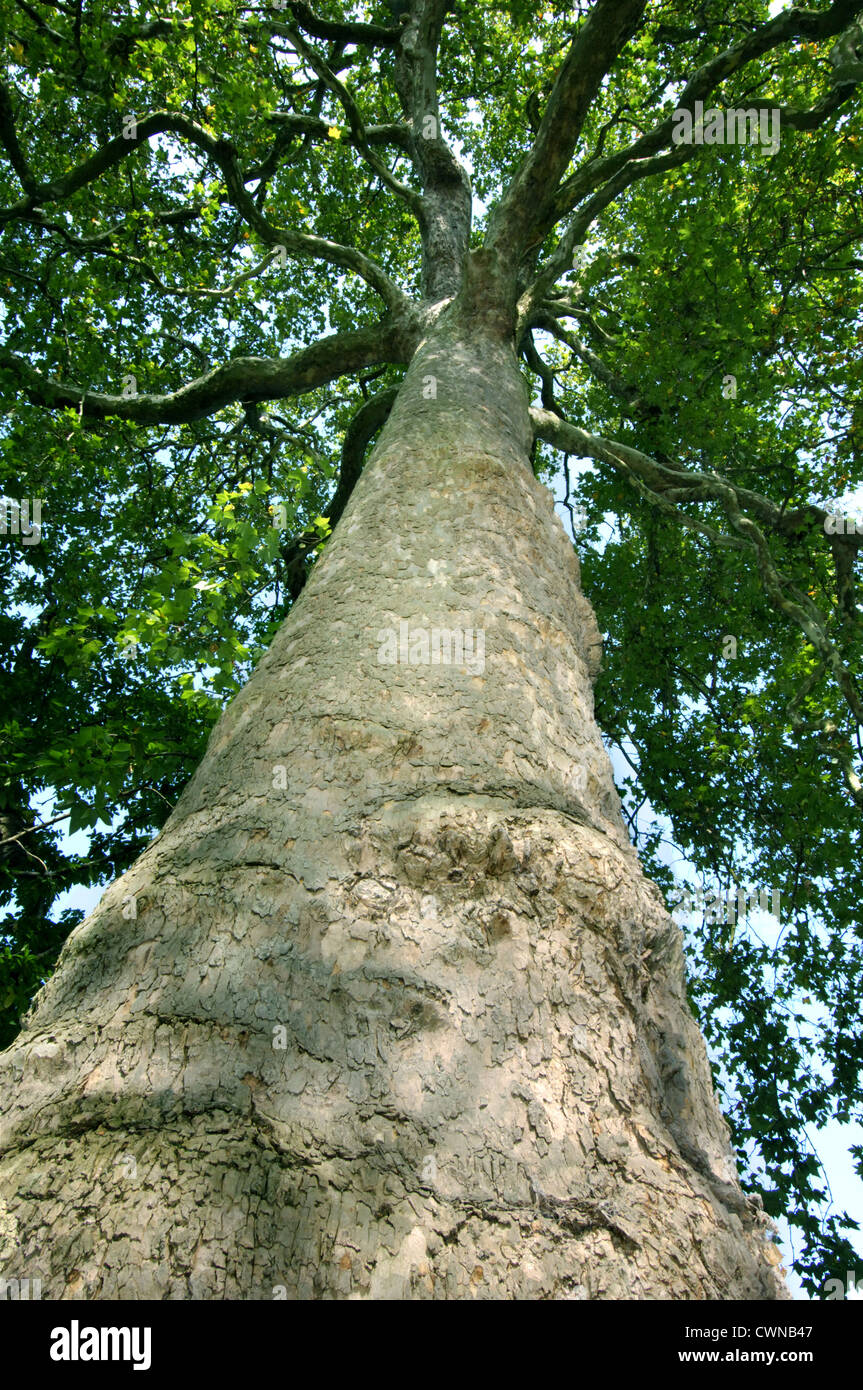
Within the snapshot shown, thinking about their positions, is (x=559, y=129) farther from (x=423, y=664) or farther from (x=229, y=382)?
(x=423, y=664)

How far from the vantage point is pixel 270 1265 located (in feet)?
3.43

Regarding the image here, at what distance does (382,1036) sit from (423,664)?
40.5 inches

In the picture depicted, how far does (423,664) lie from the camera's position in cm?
207

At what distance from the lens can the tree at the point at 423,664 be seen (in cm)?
119

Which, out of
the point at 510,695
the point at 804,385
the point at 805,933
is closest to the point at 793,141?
the point at 804,385

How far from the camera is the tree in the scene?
46.8 inches

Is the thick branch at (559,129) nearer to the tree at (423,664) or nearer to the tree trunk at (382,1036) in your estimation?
the tree at (423,664)

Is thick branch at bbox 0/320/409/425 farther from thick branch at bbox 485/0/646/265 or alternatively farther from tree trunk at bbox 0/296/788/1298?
tree trunk at bbox 0/296/788/1298

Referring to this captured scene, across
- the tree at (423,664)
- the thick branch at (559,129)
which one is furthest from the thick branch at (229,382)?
the thick branch at (559,129)

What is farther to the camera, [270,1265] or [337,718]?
[337,718]

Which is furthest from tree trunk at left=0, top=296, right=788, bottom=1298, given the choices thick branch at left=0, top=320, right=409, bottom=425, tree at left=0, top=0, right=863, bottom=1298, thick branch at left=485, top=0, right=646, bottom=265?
thick branch at left=0, top=320, right=409, bottom=425

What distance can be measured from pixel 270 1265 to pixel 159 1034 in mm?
418

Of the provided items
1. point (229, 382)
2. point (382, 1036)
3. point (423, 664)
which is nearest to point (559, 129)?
point (229, 382)
